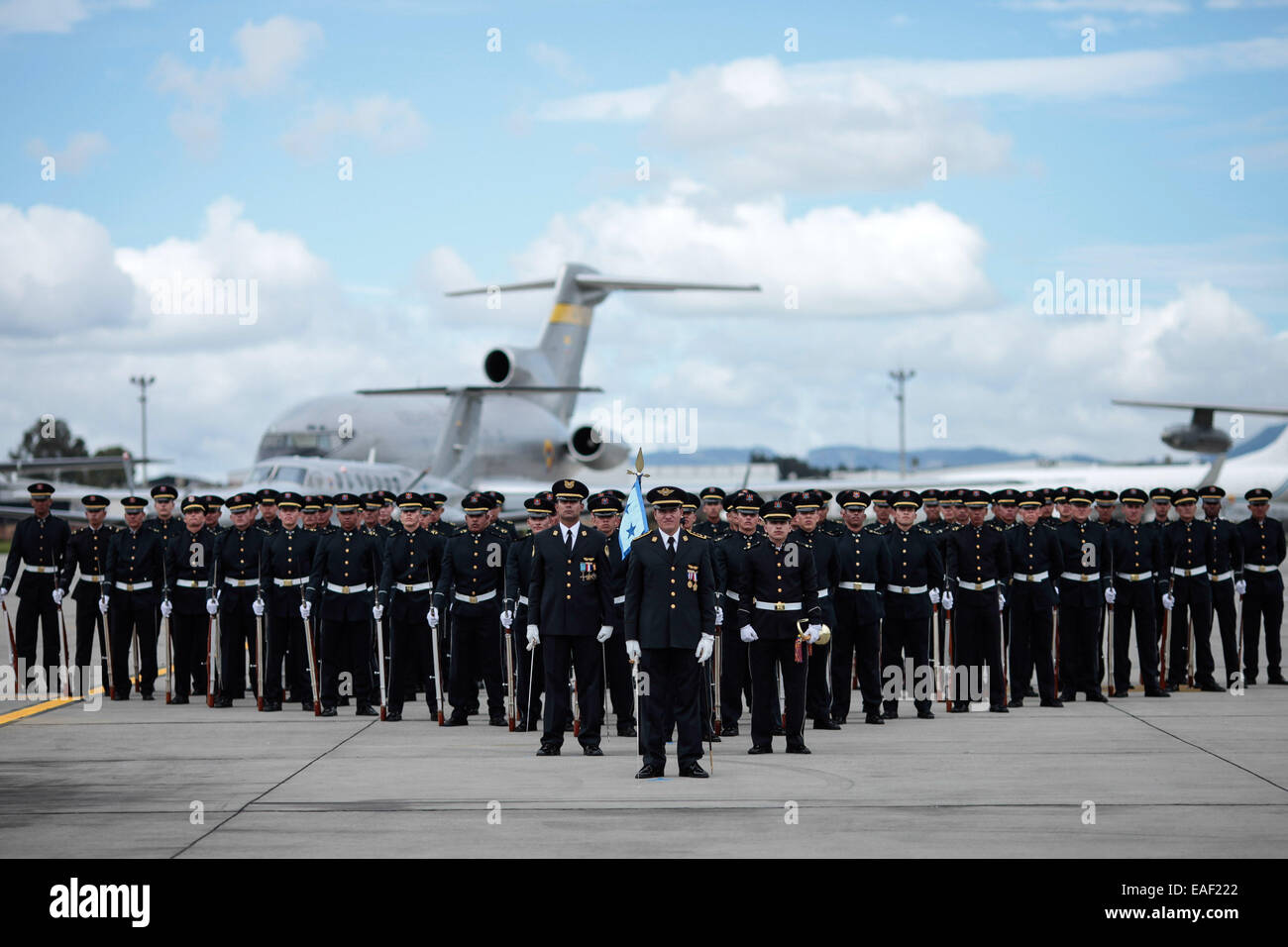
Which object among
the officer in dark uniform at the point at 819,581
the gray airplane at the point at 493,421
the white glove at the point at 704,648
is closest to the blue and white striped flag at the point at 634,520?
the officer in dark uniform at the point at 819,581

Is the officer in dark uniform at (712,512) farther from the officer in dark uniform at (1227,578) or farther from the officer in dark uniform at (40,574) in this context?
the officer in dark uniform at (40,574)

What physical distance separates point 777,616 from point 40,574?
25.9 ft

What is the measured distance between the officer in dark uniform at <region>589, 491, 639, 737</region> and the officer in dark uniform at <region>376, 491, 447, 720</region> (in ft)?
5.35

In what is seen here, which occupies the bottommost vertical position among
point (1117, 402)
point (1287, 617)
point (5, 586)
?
point (1287, 617)

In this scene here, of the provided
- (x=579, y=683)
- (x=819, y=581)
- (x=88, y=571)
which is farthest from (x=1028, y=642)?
(x=88, y=571)

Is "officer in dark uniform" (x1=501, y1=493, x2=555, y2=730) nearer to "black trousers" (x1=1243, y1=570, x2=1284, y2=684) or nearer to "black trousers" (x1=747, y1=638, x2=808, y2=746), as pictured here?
"black trousers" (x1=747, y1=638, x2=808, y2=746)

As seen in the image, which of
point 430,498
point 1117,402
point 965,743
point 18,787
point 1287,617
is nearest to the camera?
point 18,787

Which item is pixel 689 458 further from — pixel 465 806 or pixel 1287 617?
pixel 465 806

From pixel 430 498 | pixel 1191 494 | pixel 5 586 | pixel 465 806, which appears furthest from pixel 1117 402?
pixel 465 806

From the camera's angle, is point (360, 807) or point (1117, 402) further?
point (1117, 402)

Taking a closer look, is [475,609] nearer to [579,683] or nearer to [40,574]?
[579,683]

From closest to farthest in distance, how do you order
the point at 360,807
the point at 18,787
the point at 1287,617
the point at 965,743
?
the point at 360,807 → the point at 18,787 → the point at 965,743 → the point at 1287,617

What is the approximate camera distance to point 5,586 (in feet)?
47.0

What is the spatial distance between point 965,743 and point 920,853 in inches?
159
